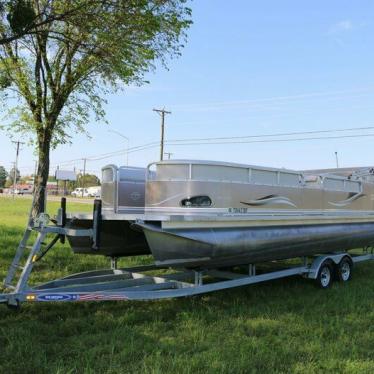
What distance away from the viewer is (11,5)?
25.0ft

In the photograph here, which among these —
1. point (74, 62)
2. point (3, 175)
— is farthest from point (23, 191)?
point (74, 62)

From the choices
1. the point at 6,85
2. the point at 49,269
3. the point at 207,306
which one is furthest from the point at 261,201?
the point at 6,85

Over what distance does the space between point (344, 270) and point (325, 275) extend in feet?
2.46

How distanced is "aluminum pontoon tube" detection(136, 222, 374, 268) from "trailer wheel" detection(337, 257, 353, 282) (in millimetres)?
470

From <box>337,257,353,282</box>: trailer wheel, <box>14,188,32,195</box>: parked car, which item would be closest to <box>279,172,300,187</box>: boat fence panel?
<box>337,257,353,282</box>: trailer wheel

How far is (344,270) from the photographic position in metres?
9.69

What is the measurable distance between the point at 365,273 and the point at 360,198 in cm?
168

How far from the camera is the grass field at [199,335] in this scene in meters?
4.75

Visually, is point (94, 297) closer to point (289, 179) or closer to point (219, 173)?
point (219, 173)

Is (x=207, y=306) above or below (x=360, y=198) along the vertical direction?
below

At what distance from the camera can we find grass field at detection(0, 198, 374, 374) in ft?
15.6

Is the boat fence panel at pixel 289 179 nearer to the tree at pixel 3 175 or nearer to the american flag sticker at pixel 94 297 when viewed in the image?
the american flag sticker at pixel 94 297

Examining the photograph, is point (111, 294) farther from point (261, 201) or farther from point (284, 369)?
point (261, 201)

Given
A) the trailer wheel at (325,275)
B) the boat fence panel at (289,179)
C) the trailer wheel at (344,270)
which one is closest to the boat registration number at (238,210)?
the boat fence panel at (289,179)
